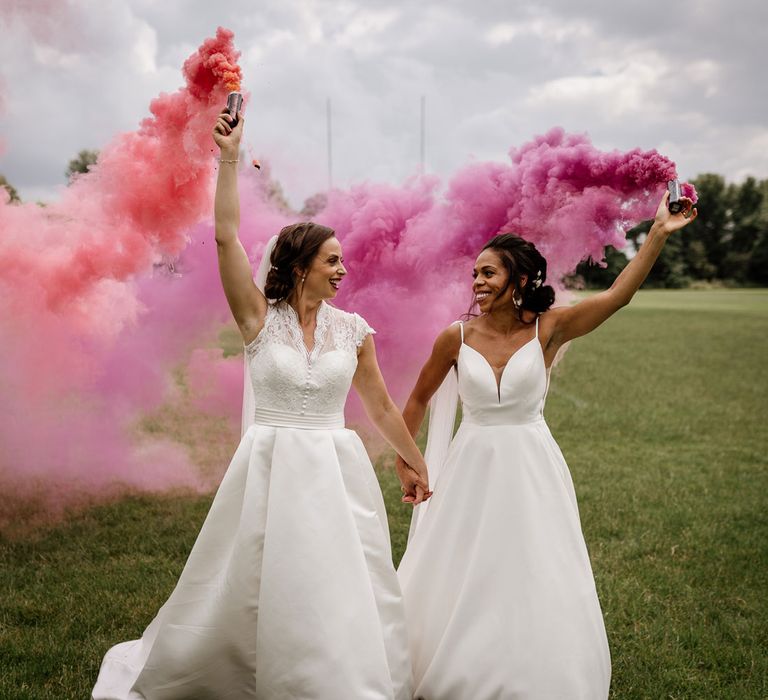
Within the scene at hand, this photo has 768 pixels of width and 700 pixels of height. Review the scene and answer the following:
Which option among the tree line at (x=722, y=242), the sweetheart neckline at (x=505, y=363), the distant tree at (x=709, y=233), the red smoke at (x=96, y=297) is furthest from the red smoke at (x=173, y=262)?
the distant tree at (x=709, y=233)

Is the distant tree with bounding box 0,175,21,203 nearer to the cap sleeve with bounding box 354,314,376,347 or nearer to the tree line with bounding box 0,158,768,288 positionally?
the cap sleeve with bounding box 354,314,376,347

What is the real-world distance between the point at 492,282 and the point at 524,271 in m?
0.19

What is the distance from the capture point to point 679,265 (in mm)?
78938

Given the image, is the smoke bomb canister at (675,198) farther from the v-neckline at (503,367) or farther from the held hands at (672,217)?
the v-neckline at (503,367)

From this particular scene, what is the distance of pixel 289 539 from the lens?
3965mm

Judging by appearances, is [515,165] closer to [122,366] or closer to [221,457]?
[122,366]

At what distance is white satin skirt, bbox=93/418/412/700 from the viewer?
3881mm

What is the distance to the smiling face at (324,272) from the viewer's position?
418 cm

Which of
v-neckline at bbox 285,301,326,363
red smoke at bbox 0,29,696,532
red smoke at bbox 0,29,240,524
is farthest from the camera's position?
red smoke at bbox 0,29,240,524

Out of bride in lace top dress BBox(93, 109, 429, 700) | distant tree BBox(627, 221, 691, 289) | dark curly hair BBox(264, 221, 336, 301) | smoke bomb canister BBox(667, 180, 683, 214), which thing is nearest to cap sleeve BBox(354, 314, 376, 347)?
bride in lace top dress BBox(93, 109, 429, 700)

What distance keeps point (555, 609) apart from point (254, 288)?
7.42 feet

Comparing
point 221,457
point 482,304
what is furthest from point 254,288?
point 221,457

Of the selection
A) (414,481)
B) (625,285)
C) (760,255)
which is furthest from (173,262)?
(760,255)

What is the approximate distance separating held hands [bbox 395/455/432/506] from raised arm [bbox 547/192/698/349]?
1.08 meters
